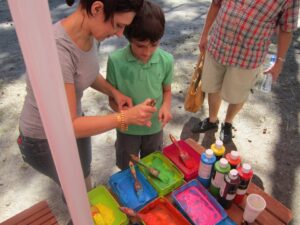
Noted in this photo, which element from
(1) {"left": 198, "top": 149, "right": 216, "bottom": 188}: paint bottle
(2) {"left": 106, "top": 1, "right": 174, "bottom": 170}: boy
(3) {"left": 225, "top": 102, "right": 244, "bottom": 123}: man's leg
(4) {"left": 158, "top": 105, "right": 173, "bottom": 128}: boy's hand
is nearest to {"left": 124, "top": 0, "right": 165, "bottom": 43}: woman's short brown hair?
(2) {"left": 106, "top": 1, "right": 174, "bottom": 170}: boy

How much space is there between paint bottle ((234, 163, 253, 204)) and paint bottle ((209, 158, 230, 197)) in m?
0.07

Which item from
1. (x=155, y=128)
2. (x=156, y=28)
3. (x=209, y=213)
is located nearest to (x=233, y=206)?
(x=209, y=213)

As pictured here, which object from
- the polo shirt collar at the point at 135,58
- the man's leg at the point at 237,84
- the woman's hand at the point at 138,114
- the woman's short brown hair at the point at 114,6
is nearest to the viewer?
the woman's short brown hair at the point at 114,6

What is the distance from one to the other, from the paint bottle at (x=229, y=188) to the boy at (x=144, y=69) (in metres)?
0.54

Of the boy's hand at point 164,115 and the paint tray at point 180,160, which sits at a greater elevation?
the boy's hand at point 164,115

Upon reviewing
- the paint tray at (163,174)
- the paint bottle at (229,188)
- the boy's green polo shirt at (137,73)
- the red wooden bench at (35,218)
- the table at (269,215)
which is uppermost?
the boy's green polo shirt at (137,73)

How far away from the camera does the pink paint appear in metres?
1.49

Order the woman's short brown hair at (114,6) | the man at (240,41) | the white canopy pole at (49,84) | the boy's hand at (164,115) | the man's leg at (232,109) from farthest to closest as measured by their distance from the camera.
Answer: the man's leg at (232,109)
the man at (240,41)
the boy's hand at (164,115)
the woman's short brown hair at (114,6)
the white canopy pole at (49,84)

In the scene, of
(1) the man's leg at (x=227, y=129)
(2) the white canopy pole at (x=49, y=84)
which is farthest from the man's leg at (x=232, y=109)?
(2) the white canopy pole at (x=49, y=84)

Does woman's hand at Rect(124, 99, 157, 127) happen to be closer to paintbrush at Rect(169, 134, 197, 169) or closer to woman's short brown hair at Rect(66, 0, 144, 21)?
woman's short brown hair at Rect(66, 0, 144, 21)

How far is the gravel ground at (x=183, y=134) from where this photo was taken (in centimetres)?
260

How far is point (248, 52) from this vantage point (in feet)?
7.89

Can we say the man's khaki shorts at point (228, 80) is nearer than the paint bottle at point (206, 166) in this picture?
No

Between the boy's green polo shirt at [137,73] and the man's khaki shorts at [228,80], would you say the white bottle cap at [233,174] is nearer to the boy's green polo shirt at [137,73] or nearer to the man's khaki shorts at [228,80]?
the boy's green polo shirt at [137,73]
